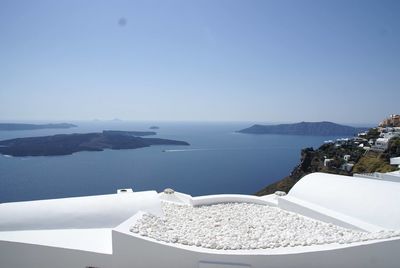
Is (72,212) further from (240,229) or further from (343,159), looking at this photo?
(343,159)

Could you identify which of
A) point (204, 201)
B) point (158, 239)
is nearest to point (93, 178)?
point (204, 201)

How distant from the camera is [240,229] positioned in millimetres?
7770

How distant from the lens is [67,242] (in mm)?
7070

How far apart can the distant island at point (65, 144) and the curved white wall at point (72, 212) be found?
85530 mm

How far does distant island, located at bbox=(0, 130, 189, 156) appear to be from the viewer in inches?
3423

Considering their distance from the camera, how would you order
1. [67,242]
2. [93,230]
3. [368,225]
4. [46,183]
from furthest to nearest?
1. [46,183]
2. [93,230]
3. [368,225]
4. [67,242]

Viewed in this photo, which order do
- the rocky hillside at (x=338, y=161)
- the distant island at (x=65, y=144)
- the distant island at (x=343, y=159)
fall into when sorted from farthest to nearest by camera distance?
the distant island at (x=65, y=144), the distant island at (x=343, y=159), the rocky hillside at (x=338, y=161)

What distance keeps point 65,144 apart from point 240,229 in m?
96.0

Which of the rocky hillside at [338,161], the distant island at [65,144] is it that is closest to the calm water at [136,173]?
the distant island at [65,144]

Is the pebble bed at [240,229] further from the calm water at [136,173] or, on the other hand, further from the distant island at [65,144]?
the distant island at [65,144]

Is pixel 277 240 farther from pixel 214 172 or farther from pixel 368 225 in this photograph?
pixel 214 172

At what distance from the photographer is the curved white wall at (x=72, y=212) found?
809 centimetres

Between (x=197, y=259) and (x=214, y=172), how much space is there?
213 feet

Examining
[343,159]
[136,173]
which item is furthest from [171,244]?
[136,173]
